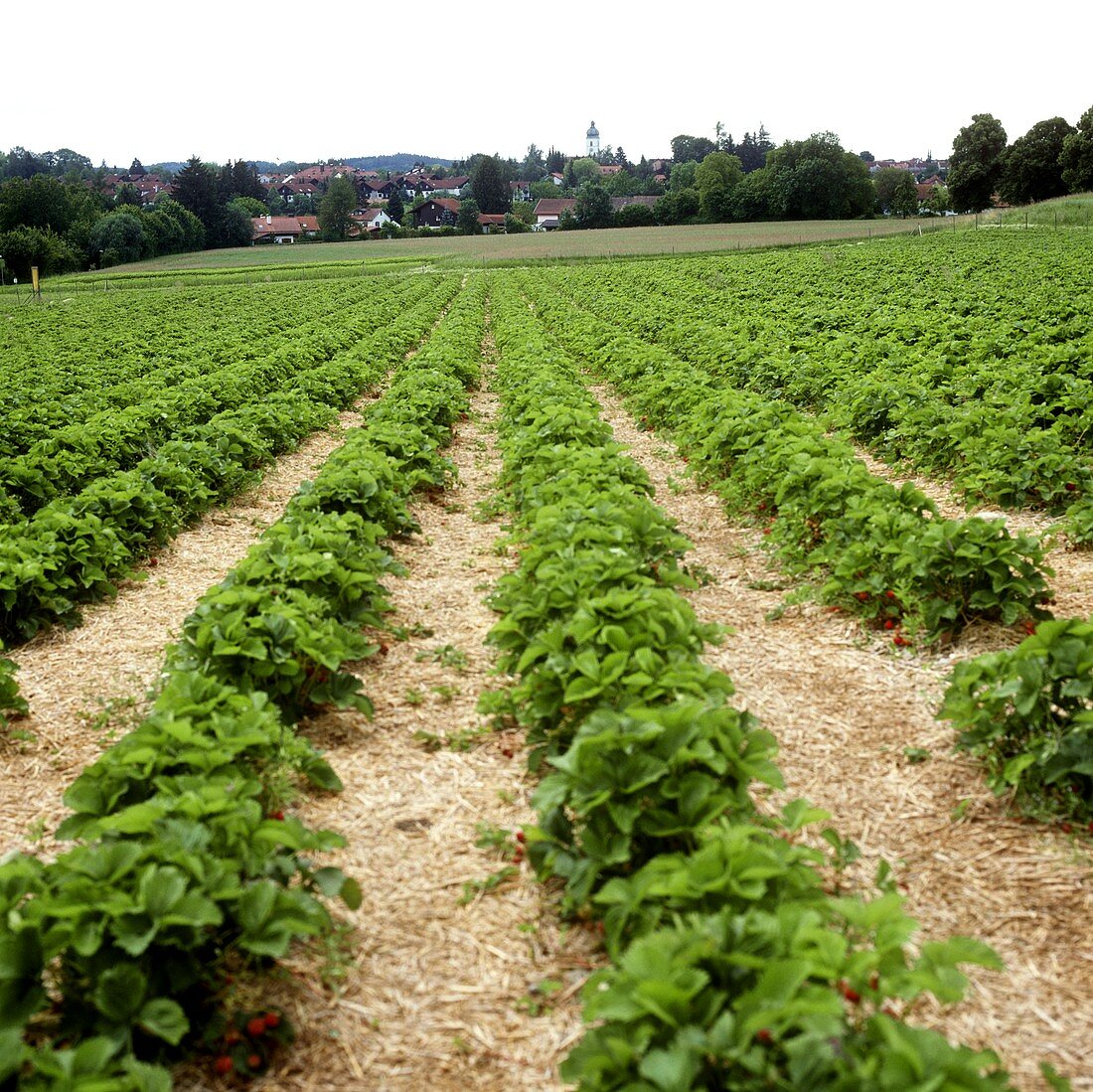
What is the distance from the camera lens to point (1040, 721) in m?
4.38

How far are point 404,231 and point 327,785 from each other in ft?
327

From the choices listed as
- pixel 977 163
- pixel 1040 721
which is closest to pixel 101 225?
pixel 977 163

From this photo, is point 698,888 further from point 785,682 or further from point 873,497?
point 873,497

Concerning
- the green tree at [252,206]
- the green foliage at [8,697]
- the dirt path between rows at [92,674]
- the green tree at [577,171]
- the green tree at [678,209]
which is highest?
the green tree at [577,171]

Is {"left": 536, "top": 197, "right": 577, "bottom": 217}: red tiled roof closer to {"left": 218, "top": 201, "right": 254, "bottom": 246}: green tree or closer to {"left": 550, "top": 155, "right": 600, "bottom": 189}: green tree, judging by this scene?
{"left": 218, "top": 201, "right": 254, "bottom": 246}: green tree

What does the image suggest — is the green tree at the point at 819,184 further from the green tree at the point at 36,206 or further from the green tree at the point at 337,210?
the green tree at the point at 36,206

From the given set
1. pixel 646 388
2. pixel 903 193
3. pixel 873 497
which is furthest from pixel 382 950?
pixel 903 193

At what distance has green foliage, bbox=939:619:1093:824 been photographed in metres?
4.20

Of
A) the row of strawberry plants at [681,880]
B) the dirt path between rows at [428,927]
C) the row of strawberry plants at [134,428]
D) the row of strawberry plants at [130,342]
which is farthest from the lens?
the row of strawberry plants at [130,342]

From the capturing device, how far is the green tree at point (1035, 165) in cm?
7456

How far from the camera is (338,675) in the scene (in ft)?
17.3

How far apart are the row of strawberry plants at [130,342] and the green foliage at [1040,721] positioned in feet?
36.7

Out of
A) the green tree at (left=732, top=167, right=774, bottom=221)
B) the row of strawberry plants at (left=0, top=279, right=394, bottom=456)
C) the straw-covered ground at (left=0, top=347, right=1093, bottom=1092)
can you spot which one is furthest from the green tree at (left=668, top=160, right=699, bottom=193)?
the straw-covered ground at (left=0, top=347, right=1093, bottom=1092)

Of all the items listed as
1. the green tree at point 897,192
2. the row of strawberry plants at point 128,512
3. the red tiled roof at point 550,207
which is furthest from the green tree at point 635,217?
the row of strawberry plants at point 128,512
